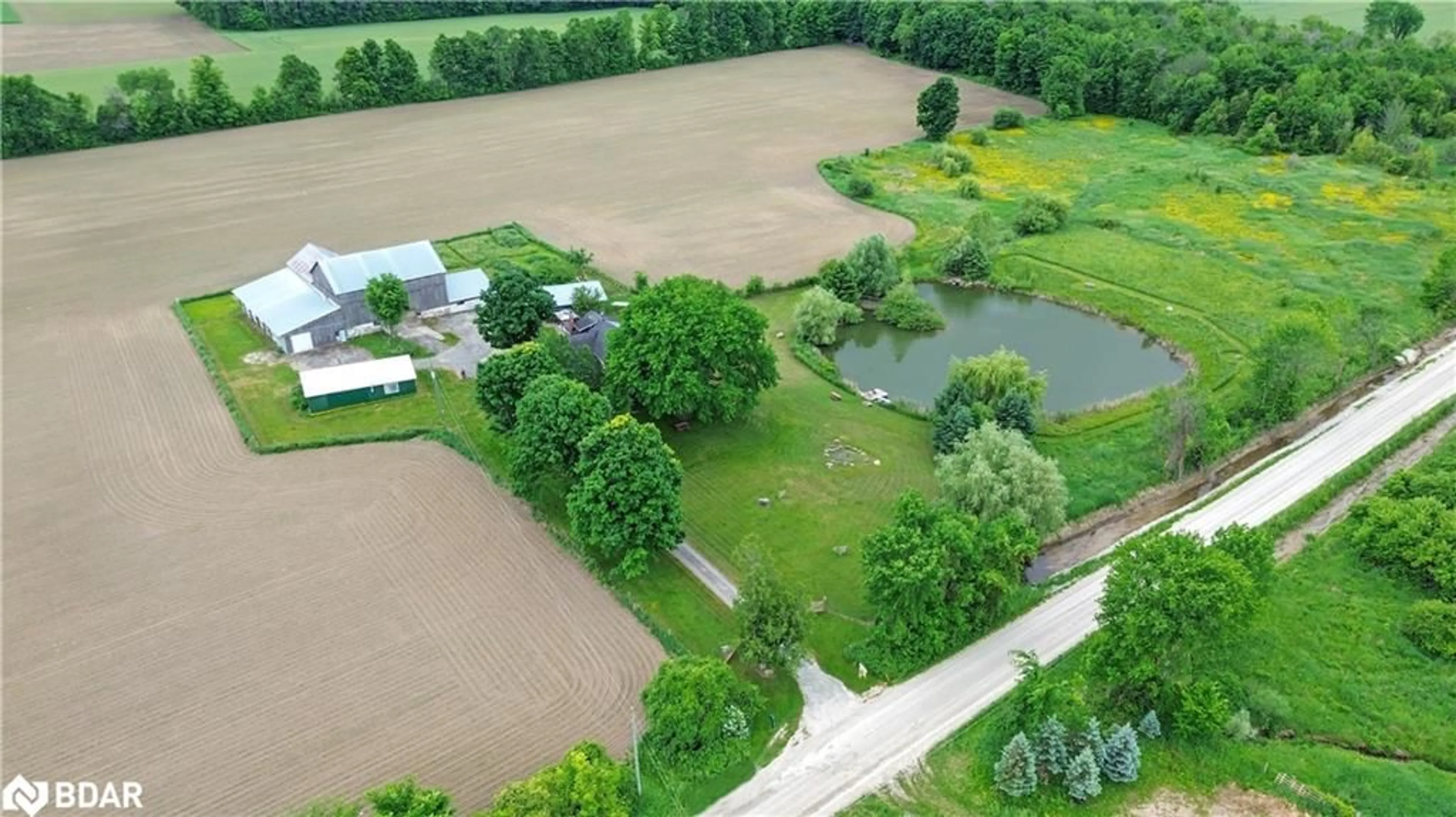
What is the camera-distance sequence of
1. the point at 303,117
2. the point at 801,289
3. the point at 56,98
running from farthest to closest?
the point at 303,117 < the point at 56,98 < the point at 801,289

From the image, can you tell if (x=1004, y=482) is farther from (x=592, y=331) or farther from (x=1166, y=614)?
(x=592, y=331)

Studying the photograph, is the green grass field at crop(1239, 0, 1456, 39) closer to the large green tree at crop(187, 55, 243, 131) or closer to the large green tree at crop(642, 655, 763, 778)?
the large green tree at crop(187, 55, 243, 131)

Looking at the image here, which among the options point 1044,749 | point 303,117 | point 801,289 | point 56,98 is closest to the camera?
point 1044,749

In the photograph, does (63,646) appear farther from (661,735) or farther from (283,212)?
(283,212)

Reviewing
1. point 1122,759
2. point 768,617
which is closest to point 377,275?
point 768,617

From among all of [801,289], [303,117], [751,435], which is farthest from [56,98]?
[751,435]

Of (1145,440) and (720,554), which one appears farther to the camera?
(1145,440)

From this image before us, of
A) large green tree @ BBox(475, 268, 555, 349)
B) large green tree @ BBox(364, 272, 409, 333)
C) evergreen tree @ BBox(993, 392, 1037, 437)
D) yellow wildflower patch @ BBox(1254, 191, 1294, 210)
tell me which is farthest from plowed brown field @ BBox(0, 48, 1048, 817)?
yellow wildflower patch @ BBox(1254, 191, 1294, 210)
